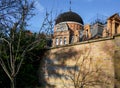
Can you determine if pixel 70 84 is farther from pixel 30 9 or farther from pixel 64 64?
pixel 30 9

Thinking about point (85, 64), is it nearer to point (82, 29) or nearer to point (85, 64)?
point (85, 64)

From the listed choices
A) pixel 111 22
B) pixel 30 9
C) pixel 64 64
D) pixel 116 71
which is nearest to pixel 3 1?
pixel 30 9

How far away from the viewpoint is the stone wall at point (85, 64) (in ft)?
34.7

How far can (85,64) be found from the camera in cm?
1166

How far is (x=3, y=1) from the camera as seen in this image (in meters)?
10.6

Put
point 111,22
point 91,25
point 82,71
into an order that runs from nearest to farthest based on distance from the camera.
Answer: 1. point 82,71
2. point 111,22
3. point 91,25

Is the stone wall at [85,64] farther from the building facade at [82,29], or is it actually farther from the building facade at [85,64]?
the building facade at [82,29]

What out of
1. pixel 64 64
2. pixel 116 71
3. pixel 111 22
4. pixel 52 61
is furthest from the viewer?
pixel 111 22

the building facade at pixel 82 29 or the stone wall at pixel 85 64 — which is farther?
the building facade at pixel 82 29

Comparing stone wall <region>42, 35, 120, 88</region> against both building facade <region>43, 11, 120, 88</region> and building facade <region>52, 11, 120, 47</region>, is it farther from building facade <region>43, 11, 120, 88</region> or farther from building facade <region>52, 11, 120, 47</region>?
building facade <region>52, 11, 120, 47</region>

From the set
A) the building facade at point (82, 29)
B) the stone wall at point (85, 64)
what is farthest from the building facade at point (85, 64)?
the building facade at point (82, 29)

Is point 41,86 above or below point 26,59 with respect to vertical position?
below

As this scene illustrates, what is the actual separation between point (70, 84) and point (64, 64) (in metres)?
1.14

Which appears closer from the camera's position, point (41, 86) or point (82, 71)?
point (82, 71)
